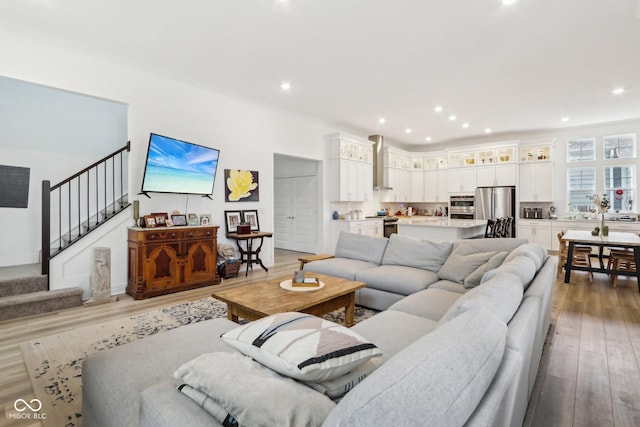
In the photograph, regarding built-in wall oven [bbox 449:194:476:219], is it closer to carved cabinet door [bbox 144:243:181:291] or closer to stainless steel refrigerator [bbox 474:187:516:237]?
stainless steel refrigerator [bbox 474:187:516:237]

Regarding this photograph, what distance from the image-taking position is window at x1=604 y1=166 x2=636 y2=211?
282 inches

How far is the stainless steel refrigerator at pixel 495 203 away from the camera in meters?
8.02

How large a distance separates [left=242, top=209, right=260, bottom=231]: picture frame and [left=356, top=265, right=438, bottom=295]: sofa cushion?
2780 millimetres

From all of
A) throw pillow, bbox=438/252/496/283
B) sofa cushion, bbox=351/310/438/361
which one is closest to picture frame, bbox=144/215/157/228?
sofa cushion, bbox=351/310/438/361

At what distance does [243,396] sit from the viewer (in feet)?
2.76

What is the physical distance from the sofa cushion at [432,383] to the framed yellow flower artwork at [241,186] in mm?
4943

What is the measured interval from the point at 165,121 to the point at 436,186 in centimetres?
754

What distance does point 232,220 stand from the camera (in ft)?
18.0

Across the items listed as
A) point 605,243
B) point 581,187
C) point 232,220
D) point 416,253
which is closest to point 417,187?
point 581,187

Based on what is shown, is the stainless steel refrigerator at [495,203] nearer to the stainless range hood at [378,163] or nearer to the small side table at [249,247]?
the stainless range hood at [378,163]

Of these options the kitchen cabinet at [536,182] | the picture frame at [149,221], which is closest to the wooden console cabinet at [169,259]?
the picture frame at [149,221]

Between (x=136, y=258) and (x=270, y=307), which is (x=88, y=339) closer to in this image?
(x=136, y=258)

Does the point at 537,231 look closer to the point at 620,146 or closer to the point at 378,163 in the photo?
the point at 620,146

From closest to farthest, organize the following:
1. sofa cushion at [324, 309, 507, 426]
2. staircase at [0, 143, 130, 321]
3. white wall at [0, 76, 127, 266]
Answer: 1. sofa cushion at [324, 309, 507, 426]
2. staircase at [0, 143, 130, 321]
3. white wall at [0, 76, 127, 266]
